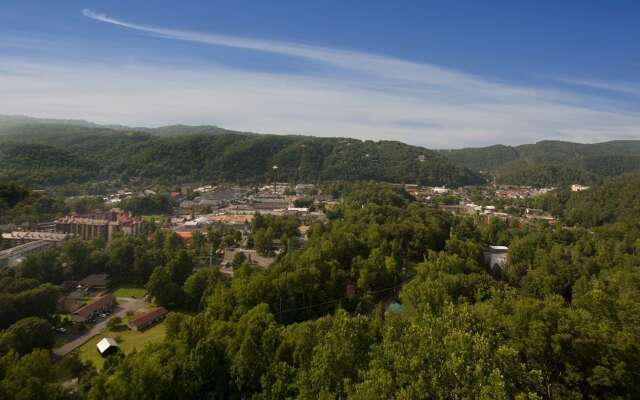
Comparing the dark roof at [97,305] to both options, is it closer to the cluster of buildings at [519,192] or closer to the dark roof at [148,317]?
the dark roof at [148,317]

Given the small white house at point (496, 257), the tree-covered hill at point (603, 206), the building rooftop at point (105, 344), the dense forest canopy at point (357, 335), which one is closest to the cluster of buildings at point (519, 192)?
the tree-covered hill at point (603, 206)

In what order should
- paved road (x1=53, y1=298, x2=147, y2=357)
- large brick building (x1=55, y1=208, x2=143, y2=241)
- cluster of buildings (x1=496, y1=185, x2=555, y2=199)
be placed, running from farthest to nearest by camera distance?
cluster of buildings (x1=496, y1=185, x2=555, y2=199)
large brick building (x1=55, y1=208, x2=143, y2=241)
paved road (x1=53, y1=298, x2=147, y2=357)

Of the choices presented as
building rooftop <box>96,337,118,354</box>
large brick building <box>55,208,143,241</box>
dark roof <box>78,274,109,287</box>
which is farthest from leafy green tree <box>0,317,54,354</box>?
large brick building <box>55,208,143,241</box>

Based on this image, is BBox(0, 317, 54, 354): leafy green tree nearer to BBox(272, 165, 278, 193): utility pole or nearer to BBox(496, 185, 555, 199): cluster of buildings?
BBox(272, 165, 278, 193): utility pole

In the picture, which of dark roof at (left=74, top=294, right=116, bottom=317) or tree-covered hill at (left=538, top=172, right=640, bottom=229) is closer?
dark roof at (left=74, top=294, right=116, bottom=317)

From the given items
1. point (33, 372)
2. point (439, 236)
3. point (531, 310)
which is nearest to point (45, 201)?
point (33, 372)

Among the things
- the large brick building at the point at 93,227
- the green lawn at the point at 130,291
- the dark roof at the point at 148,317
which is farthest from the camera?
the large brick building at the point at 93,227

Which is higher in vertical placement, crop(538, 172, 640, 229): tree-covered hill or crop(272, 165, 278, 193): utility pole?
crop(538, 172, 640, 229): tree-covered hill
